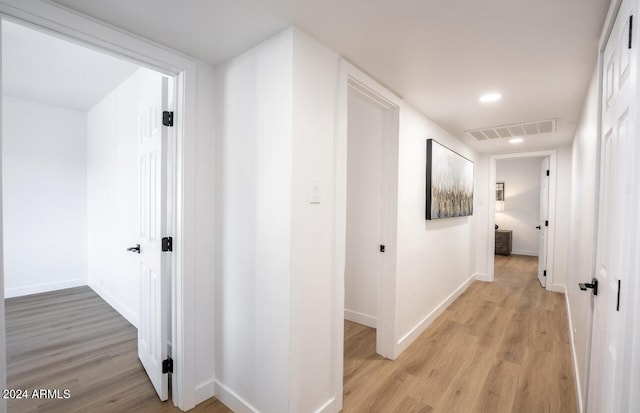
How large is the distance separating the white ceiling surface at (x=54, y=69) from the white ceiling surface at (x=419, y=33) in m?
1.34

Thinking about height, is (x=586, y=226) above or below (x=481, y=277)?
above

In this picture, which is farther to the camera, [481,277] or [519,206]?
[519,206]

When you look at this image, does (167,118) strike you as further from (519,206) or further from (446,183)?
(519,206)

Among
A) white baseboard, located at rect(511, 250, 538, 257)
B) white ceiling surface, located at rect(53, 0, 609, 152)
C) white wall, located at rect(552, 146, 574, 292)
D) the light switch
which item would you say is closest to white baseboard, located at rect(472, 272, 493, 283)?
white wall, located at rect(552, 146, 574, 292)

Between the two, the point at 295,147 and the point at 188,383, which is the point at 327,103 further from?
the point at 188,383

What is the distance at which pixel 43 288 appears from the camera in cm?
392

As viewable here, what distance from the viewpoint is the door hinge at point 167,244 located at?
6.24 ft

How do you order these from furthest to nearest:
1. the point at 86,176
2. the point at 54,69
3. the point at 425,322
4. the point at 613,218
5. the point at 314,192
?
1. the point at 86,176
2. the point at 425,322
3. the point at 54,69
4. the point at 314,192
5. the point at 613,218

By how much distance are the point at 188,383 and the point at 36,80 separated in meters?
3.61

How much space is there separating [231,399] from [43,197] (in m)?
4.11

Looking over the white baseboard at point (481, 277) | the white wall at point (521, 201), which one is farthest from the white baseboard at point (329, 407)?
the white wall at point (521, 201)

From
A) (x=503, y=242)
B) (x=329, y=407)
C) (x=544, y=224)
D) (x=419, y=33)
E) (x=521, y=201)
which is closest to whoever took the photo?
(x=419, y=33)

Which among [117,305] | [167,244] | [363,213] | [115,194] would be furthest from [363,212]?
[117,305]

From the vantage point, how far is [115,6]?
1.36 metres
